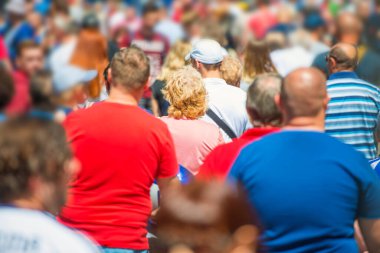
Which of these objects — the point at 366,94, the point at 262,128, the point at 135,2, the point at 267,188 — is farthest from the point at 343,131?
the point at 135,2

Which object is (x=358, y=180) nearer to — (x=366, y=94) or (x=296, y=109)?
(x=296, y=109)

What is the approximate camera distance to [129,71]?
568 centimetres

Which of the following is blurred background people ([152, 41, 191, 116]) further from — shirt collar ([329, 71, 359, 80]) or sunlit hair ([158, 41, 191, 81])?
shirt collar ([329, 71, 359, 80])

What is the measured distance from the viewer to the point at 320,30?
1405 cm

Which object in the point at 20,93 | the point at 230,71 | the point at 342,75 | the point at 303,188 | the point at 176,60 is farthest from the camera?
the point at 176,60

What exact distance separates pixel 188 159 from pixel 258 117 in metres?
1.24

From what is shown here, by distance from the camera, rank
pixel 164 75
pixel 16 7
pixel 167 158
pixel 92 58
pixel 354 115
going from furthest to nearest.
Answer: pixel 16 7
pixel 164 75
pixel 92 58
pixel 354 115
pixel 167 158

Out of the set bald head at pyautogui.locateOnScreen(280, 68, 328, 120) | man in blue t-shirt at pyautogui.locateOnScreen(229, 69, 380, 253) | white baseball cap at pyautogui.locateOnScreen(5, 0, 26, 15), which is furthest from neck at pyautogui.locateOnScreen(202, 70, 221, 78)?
white baseball cap at pyautogui.locateOnScreen(5, 0, 26, 15)

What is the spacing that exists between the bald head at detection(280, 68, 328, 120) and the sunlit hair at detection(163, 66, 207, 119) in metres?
1.63

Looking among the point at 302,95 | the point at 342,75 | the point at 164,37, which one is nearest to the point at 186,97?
the point at 302,95

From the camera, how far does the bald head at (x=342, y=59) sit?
317 inches

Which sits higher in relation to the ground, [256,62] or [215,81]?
[215,81]

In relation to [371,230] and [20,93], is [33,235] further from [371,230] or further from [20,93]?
[20,93]

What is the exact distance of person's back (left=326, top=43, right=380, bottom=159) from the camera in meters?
Result: 7.78
